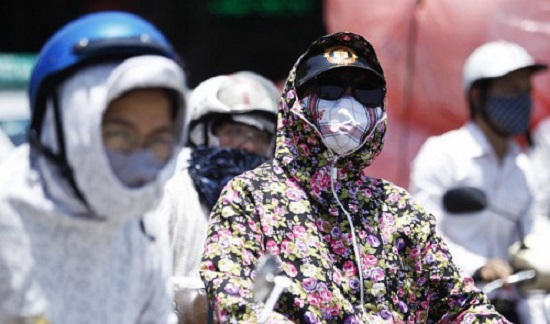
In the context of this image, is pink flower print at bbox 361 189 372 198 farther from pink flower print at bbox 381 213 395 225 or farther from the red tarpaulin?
the red tarpaulin

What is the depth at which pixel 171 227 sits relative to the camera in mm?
4980

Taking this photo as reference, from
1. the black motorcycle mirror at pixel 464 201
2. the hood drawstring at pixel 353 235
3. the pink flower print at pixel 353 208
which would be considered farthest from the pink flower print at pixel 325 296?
the black motorcycle mirror at pixel 464 201

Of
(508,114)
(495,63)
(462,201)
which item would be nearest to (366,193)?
(462,201)

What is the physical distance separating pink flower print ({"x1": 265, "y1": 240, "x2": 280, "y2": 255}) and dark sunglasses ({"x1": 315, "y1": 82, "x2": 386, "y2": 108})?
0.55 m

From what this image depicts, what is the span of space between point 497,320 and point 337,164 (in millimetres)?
691

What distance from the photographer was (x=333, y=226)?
165 inches

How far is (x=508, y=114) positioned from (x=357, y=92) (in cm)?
250

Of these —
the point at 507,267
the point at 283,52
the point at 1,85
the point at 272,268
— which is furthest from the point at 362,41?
the point at 283,52

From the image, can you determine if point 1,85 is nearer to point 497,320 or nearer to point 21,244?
point 497,320

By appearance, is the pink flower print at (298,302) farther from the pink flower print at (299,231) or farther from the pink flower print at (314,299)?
the pink flower print at (299,231)

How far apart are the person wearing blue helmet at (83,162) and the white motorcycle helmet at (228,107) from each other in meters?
2.37

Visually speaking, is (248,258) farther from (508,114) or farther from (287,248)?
(508,114)

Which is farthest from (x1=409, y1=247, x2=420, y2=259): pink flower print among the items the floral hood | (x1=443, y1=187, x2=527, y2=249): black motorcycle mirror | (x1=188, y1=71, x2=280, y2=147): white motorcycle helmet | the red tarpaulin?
the red tarpaulin

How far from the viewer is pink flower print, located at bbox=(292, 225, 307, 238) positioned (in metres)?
4.10
